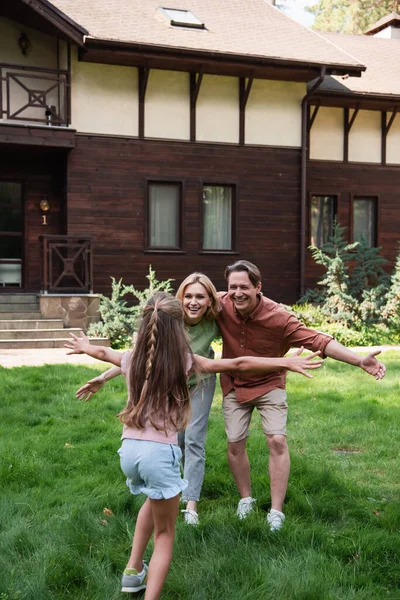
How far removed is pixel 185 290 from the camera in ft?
14.3

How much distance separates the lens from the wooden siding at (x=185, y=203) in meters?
15.1

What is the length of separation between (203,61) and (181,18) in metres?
2.28

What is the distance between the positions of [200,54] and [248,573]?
12.9m

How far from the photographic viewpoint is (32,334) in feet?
43.5

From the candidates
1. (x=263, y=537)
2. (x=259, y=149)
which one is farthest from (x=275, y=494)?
(x=259, y=149)

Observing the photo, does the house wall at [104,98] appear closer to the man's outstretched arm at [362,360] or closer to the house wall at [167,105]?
the house wall at [167,105]

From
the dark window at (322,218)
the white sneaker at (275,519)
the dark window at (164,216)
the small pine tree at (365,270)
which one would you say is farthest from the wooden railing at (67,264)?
the white sneaker at (275,519)

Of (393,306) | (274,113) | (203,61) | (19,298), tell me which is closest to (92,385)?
(19,298)

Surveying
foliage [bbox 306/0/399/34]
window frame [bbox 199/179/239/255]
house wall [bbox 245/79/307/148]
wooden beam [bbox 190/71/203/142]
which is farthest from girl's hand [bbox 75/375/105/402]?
foliage [bbox 306/0/399/34]

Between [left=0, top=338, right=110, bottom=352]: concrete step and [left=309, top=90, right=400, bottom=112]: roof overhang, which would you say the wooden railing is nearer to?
[left=0, top=338, right=110, bottom=352]: concrete step

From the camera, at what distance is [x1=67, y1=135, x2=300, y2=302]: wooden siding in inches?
595

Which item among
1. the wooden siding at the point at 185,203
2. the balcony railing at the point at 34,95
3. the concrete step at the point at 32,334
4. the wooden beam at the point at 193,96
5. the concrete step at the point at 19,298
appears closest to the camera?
the concrete step at the point at 32,334

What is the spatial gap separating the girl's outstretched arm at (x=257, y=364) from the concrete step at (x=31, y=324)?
10377 mm

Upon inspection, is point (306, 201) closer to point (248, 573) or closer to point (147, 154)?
point (147, 154)
